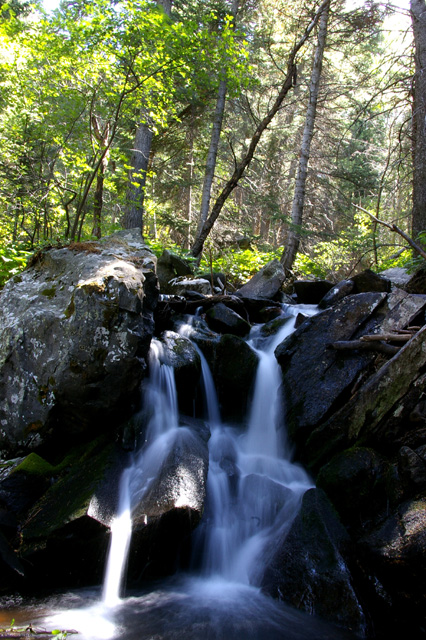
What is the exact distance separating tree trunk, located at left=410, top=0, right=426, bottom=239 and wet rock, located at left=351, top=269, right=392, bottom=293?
298 centimetres

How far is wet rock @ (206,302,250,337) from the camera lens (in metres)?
7.37

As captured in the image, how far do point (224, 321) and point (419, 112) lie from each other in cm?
724

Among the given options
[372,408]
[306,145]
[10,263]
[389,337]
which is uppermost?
[306,145]

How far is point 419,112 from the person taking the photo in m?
9.11

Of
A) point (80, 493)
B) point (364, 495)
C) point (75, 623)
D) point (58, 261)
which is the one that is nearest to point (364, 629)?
point (364, 495)

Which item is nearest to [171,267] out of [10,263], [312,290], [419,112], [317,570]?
[312,290]

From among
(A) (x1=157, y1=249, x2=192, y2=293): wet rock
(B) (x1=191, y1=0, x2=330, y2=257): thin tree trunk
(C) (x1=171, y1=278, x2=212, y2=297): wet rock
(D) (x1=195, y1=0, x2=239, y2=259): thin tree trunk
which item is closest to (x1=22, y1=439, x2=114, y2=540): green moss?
(C) (x1=171, y1=278, x2=212, y2=297): wet rock

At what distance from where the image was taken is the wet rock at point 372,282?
687 centimetres

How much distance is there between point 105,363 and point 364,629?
3520 millimetres

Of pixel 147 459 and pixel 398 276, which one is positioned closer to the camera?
pixel 147 459

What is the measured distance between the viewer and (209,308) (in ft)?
25.9

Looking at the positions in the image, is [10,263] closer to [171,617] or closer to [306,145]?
[171,617]

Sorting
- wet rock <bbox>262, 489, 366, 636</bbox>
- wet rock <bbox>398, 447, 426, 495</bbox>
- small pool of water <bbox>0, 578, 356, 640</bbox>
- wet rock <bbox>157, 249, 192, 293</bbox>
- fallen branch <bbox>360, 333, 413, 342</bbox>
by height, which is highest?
wet rock <bbox>157, 249, 192, 293</bbox>

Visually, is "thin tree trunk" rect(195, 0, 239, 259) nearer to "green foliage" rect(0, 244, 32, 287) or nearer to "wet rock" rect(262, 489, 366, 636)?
"green foliage" rect(0, 244, 32, 287)
